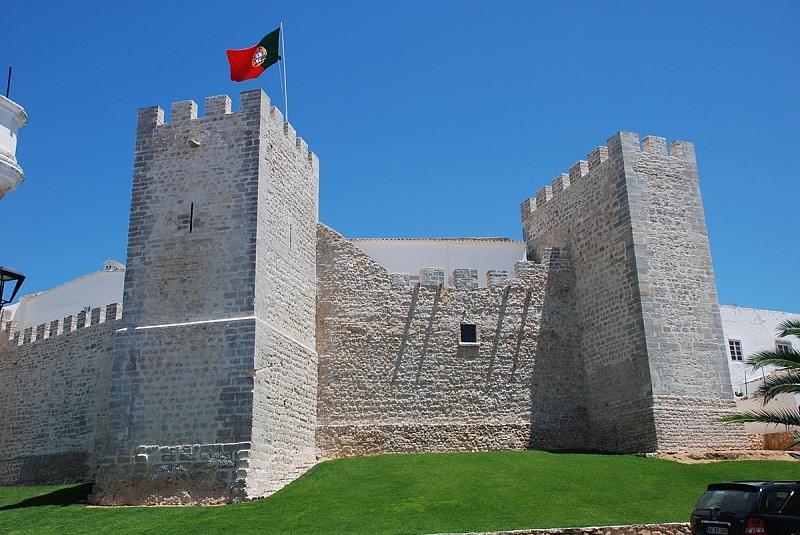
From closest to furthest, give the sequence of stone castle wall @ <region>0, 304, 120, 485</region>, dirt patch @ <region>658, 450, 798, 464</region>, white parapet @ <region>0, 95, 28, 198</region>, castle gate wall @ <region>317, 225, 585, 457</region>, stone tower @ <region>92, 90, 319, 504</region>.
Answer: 1. white parapet @ <region>0, 95, 28, 198</region>
2. stone tower @ <region>92, 90, 319, 504</region>
3. dirt patch @ <region>658, 450, 798, 464</region>
4. castle gate wall @ <region>317, 225, 585, 457</region>
5. stone castle wall @ <region>0, 304, 120, 485</region>

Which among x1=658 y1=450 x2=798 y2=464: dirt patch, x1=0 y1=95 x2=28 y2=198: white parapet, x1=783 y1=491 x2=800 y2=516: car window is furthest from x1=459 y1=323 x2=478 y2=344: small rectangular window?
x1=0 y1=95 x2=28 y2=198: white parapet

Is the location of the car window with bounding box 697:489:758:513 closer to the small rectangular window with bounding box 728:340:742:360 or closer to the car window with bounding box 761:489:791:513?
the car window with bounding box 761:489:791:513

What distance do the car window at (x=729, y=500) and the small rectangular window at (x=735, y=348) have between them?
59.3 feet

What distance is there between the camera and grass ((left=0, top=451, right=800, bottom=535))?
1349cm

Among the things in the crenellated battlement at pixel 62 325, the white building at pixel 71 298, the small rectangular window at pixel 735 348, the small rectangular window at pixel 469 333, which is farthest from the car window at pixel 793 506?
the white building at pixel 71 298

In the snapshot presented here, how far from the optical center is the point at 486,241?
2558 centimetres

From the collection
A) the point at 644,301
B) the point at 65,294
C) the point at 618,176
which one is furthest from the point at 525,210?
the point at 65,294

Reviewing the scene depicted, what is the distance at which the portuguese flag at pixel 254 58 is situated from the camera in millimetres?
19516

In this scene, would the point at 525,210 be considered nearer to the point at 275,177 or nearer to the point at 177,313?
the point at 275,177

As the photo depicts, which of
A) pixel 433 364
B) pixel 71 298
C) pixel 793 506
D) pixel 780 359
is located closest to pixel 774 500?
pixel 793 506

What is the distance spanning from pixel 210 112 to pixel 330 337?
6.18 m

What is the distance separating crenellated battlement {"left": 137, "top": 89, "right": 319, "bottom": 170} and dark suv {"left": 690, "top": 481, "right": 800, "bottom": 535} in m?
→ 12.5

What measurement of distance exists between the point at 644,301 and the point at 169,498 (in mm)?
11462

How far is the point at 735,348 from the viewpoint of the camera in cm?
2816
